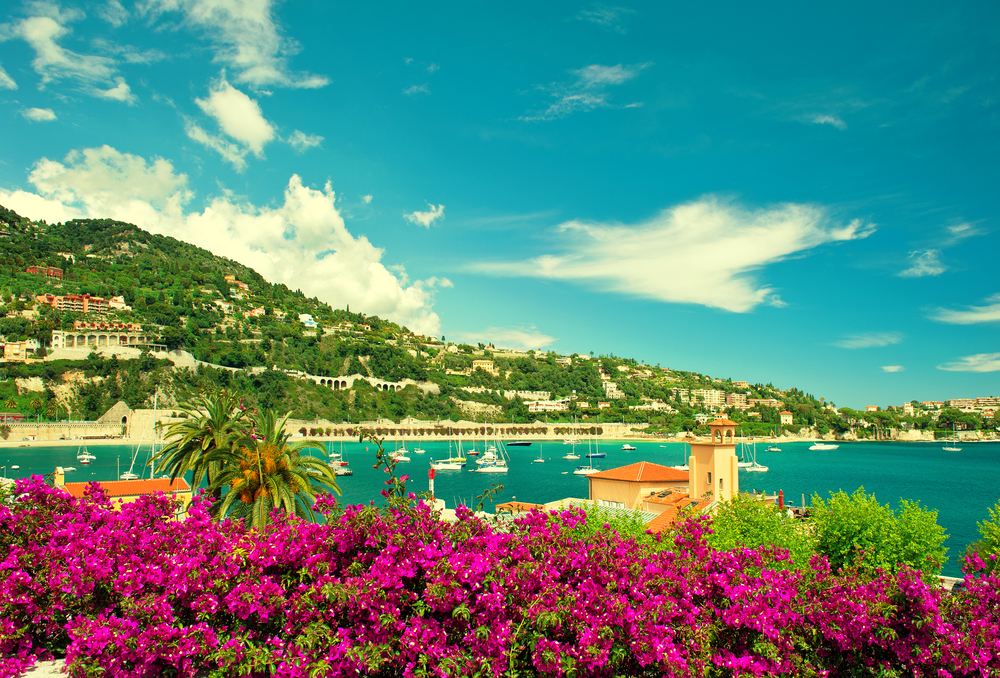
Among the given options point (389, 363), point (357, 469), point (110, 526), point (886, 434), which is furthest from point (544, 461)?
point (886, 434)

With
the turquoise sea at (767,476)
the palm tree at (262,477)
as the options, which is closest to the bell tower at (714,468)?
the turquoise sea at (767,476)

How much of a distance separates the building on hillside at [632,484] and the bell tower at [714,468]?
474cm

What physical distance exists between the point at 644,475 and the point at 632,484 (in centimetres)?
135

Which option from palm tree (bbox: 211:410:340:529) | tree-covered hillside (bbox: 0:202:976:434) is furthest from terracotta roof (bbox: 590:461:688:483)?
tree-covered hillside (bbox: 0:202:976:434)

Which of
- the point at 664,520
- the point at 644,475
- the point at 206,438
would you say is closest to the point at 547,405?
the point at 644,475

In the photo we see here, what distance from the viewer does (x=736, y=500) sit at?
25.1 metres

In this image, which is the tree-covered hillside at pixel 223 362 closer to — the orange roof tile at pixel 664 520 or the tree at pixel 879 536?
the orange roof tile at pixel 664 520

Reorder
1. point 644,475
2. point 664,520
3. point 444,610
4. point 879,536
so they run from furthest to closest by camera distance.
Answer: point 644,475, point 664,520, point 879,536, point 444,610

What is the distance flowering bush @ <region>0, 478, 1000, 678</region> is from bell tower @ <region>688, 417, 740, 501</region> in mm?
30673

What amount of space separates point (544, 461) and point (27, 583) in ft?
350

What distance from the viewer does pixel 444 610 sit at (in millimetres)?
4785

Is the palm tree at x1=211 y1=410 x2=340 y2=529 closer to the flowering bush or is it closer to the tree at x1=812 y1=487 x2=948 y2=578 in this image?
the flowering bush

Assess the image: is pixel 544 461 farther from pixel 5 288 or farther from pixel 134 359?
pixel 5 288

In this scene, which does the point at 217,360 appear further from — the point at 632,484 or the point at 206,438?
the point at 206,438
